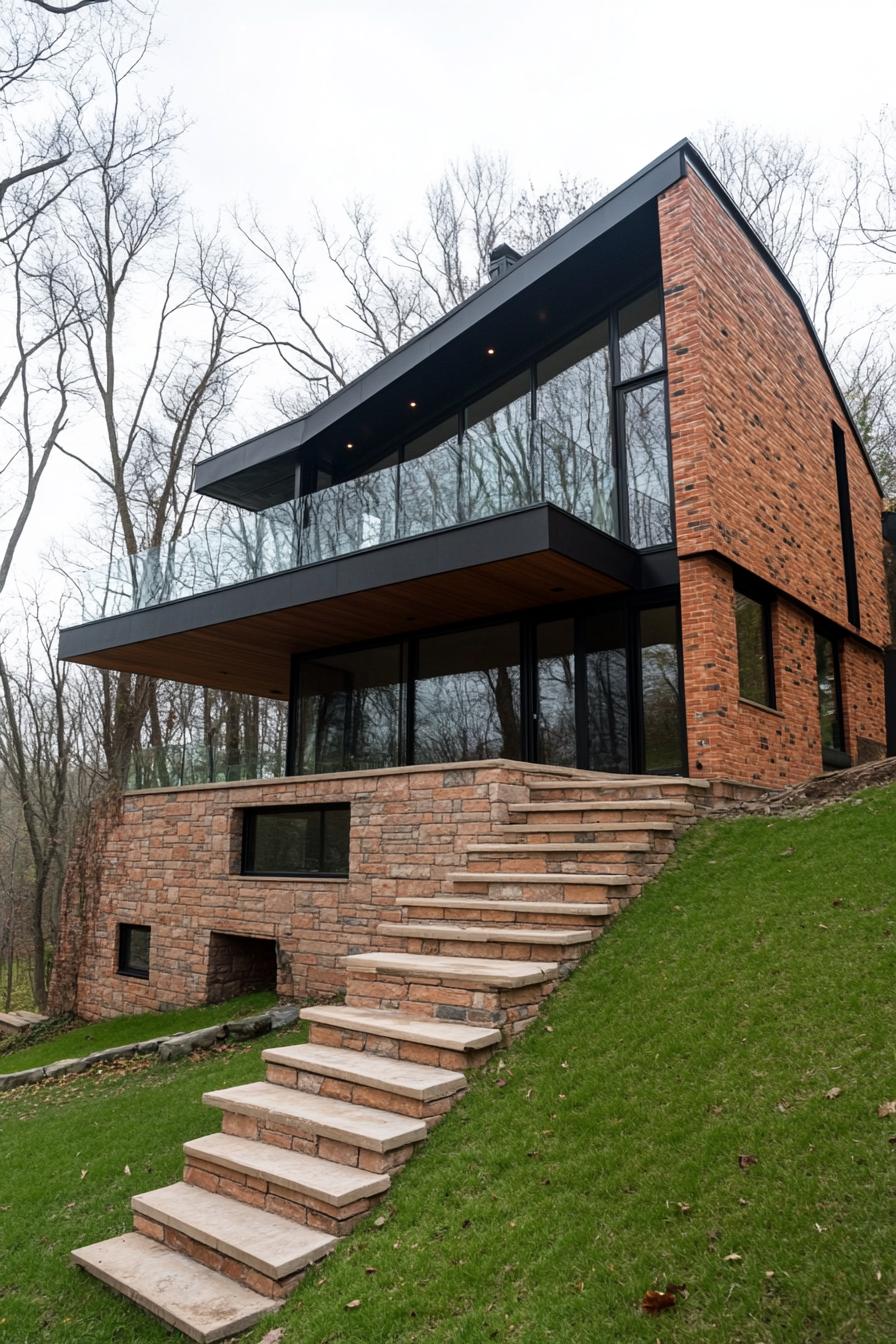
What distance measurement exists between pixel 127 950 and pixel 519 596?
744 centimetres

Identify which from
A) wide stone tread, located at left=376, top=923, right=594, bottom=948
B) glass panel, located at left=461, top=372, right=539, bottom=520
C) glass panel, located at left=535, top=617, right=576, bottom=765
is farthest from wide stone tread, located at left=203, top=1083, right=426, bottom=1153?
glass panel, located at left=461, top=372, right=539, bottom=520

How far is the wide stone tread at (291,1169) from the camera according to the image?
383cm

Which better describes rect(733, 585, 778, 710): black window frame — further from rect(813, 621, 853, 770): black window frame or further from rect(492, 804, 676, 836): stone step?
rect(492, 804, 676, 836): stone step

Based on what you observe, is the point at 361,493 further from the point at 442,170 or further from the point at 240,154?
the point at 442,170

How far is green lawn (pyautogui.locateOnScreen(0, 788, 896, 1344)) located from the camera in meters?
2.81

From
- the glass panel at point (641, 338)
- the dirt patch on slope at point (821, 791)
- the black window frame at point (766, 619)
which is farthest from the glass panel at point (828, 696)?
the glass panel at point (641, 338)

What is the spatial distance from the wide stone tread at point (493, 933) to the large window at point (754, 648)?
474cm

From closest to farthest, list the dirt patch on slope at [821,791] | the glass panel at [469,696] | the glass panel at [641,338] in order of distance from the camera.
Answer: the dirt patch on slope at [821,791], the glass panel at [641,338], the glass panel at [469,696]

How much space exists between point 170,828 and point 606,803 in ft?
23.3

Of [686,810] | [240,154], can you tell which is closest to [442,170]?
[240,154]

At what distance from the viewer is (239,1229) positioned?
389 centimetres

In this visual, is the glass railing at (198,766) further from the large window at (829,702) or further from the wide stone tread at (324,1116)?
the large window at (829,702)

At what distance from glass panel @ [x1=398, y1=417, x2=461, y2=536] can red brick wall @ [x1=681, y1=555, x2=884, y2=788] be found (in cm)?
260

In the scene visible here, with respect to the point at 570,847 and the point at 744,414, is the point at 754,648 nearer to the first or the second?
the point at 744,414
